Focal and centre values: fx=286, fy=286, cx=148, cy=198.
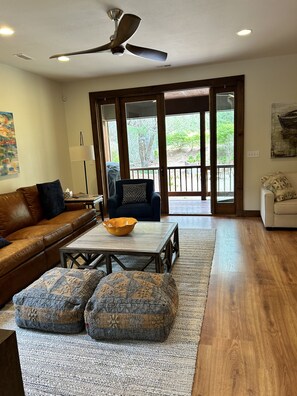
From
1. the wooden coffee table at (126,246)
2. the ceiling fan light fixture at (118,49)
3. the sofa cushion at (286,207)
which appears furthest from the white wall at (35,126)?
the sofa cushion at (286,207)

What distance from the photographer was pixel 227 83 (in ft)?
16.3

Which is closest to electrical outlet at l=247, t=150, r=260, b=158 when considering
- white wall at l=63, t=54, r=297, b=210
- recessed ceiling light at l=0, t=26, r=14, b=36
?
white wall at l=63, t=54, r=297, b=210

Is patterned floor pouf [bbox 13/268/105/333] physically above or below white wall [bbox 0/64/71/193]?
below

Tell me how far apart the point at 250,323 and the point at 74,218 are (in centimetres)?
261

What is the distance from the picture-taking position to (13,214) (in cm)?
359

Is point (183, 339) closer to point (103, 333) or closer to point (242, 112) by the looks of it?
point (103, 333)

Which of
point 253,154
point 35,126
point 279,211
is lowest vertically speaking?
point 279,211

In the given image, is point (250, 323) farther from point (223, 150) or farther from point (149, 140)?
point (149, 140)

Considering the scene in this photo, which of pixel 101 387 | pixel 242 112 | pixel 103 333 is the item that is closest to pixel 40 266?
pixel 103 333

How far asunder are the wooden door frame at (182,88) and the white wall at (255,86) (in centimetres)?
7

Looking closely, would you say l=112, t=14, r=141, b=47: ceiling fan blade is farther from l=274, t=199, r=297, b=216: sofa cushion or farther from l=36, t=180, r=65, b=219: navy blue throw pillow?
l=274, t=199, r=297, b=216: sofa cushion

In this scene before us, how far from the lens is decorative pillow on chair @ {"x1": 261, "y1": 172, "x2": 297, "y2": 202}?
4.28 meters

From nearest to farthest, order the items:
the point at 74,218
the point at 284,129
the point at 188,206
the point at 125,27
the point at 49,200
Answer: the point at 125,27 < the point at 74,218 < the point at 49,200 < the point at 284,129 < the point at 188,206

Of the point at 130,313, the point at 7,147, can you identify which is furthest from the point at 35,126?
the point at 130,313
